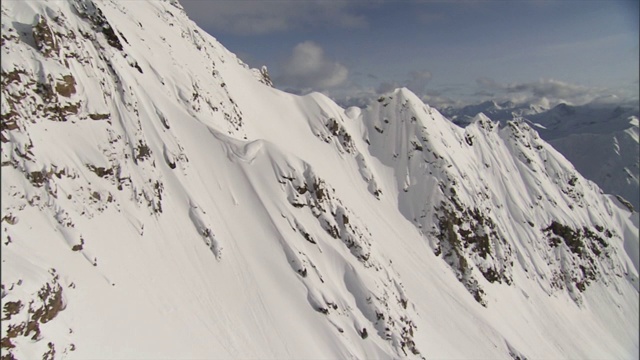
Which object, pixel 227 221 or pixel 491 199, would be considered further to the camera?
pixel 491 199

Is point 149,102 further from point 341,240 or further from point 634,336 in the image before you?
point 634,336

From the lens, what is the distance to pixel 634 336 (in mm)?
77562

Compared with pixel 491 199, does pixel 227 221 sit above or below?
below

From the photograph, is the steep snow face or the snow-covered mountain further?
the steep snow face

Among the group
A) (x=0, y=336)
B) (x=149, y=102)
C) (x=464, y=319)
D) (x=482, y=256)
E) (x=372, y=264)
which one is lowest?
(x=0, y=336)

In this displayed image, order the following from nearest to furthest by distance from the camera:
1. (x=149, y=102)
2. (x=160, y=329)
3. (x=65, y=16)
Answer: (x=160, y=329) < (x=65, y=16) < (x=149, y=102)

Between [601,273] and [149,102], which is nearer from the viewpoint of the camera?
[149,102]

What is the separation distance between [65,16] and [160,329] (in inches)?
989

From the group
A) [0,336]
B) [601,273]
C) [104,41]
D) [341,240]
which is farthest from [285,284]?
[601,273]

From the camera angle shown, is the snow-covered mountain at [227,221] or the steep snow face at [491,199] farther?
the steep snow face at [491,199]

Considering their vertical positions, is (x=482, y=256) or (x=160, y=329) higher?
(x=482, y=256)

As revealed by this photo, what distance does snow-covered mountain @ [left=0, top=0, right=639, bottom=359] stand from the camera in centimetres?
2094

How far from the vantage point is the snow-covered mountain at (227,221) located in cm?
2094

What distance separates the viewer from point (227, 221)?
112 feet
